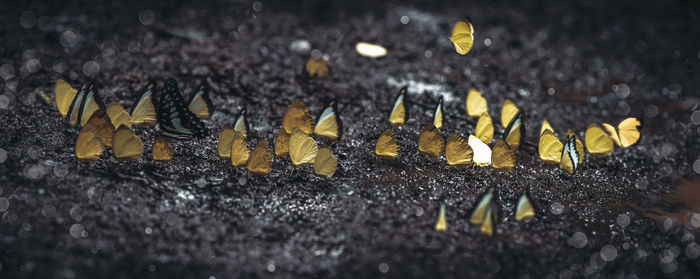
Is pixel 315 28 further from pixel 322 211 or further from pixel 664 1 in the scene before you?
pixel 664 1

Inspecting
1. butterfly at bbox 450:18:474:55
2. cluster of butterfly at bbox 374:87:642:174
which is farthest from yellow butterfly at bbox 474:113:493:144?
butterfly at bbox 450:18:474:55

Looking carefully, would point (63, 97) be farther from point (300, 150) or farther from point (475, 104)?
point (475, 104)

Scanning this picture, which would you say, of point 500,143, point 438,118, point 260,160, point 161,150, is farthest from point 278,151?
point 500,143

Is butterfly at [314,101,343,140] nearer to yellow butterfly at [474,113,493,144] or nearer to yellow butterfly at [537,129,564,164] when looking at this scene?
yellow butterfly at [474,113,493,144]

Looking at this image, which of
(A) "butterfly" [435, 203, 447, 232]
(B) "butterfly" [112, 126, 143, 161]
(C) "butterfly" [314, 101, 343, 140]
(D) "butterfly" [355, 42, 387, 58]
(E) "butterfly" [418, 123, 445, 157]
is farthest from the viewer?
(D) "butterfly" [355, 42, 387, 58]

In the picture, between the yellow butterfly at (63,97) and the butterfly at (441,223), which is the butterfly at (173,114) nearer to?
the yellow butterfly at (63,97)

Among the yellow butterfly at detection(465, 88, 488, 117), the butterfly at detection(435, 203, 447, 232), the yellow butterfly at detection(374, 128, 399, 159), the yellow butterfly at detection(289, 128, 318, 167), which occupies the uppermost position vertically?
the yellow butterfly at detection(465, 88, 488, 117)

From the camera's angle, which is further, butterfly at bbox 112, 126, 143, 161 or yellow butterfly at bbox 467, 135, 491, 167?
yellow butterfly at bbox 467, 135, 491, 167
